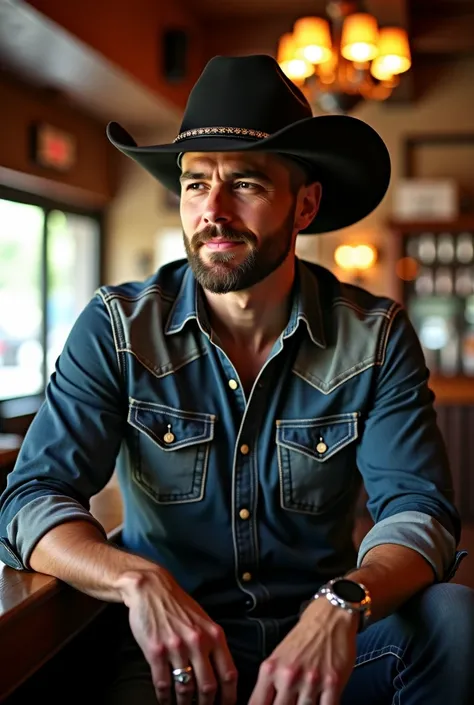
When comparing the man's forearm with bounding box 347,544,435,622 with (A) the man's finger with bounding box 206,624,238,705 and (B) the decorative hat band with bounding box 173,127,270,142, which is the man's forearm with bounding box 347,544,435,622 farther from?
(B) the decorative hat band with bounding box 173,127,270,142

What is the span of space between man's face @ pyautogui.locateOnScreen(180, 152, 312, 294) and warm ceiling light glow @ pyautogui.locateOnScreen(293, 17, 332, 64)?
2.86m

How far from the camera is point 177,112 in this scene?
19.6 ft

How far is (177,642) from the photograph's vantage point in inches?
45.2

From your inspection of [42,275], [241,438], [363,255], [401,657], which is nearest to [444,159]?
[363,255]

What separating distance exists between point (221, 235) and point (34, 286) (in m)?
4.54

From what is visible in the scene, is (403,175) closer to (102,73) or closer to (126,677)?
(102,73)

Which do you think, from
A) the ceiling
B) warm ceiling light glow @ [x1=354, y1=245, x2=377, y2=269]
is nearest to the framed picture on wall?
the ceiling

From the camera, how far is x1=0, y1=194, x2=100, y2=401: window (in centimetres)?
544

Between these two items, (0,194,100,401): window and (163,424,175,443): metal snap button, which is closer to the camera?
(163,424,175,443): metal snap button

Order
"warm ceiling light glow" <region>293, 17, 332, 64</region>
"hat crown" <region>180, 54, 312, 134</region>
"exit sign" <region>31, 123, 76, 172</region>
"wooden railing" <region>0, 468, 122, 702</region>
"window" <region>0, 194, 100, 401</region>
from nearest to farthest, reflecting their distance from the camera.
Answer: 1. "wooden railing" <region>0, 468, 122, 702</region>
2. "hat crown" <region>180, 54, 312, 134</region>
3. "warm ceiling light glow" <region>293, 17, 332, 64</region>
4. "exit sign" <region>31, 123, 76, 172</region>
5. "window" <region>0, 194, 100, 401</region>

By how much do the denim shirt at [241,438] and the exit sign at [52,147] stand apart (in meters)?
3.84

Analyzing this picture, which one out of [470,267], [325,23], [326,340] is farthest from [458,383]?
[326,340]

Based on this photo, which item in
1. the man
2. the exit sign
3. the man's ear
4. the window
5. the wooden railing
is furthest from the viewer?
the window

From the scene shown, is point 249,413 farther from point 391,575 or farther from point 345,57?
point 345,57
